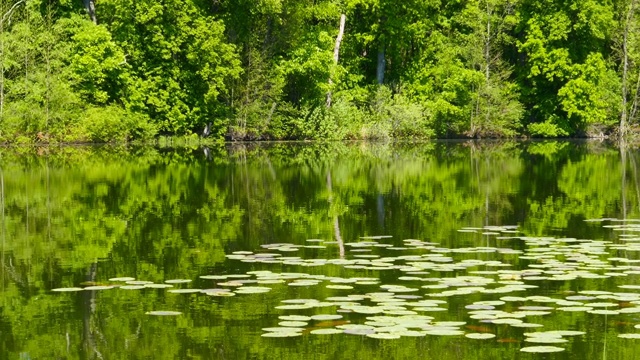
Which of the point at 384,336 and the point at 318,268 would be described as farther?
the point at 318,268

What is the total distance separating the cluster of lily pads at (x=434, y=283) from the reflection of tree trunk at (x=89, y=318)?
1.29ft

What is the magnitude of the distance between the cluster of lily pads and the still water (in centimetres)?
4

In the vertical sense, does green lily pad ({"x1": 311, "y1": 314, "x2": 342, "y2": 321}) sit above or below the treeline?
below

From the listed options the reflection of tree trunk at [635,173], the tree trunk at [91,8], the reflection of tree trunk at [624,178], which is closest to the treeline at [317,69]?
the tree trunk at [91,8]

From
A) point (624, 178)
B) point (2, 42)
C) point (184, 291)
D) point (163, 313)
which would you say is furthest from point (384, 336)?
point (2, 42)

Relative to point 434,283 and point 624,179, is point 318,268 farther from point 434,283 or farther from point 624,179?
point 624,179

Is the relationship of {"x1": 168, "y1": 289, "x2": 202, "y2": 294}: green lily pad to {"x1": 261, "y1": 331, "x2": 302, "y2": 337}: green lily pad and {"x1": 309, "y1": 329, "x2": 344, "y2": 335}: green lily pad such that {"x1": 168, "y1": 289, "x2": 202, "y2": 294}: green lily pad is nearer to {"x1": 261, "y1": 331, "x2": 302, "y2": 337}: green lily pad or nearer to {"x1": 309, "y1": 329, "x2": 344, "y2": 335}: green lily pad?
{"x1": 261, "y1": 331, "x2": 302, "y2": 337}: green lily pad

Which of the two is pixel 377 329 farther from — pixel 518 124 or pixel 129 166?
pixel 518 124

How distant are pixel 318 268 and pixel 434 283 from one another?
1760 millimetres

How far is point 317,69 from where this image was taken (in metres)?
54.1

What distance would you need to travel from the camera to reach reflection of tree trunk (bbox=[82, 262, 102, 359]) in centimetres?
892

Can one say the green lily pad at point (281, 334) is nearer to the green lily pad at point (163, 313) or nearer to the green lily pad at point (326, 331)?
the green lily pad at point (326, 331)

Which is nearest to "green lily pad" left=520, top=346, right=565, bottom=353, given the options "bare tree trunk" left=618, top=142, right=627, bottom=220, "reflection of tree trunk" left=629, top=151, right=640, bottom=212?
"bare tree trunk" left=618, top=142, right=627, bottom=220

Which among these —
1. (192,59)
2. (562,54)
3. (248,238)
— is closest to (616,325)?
(248,238)
